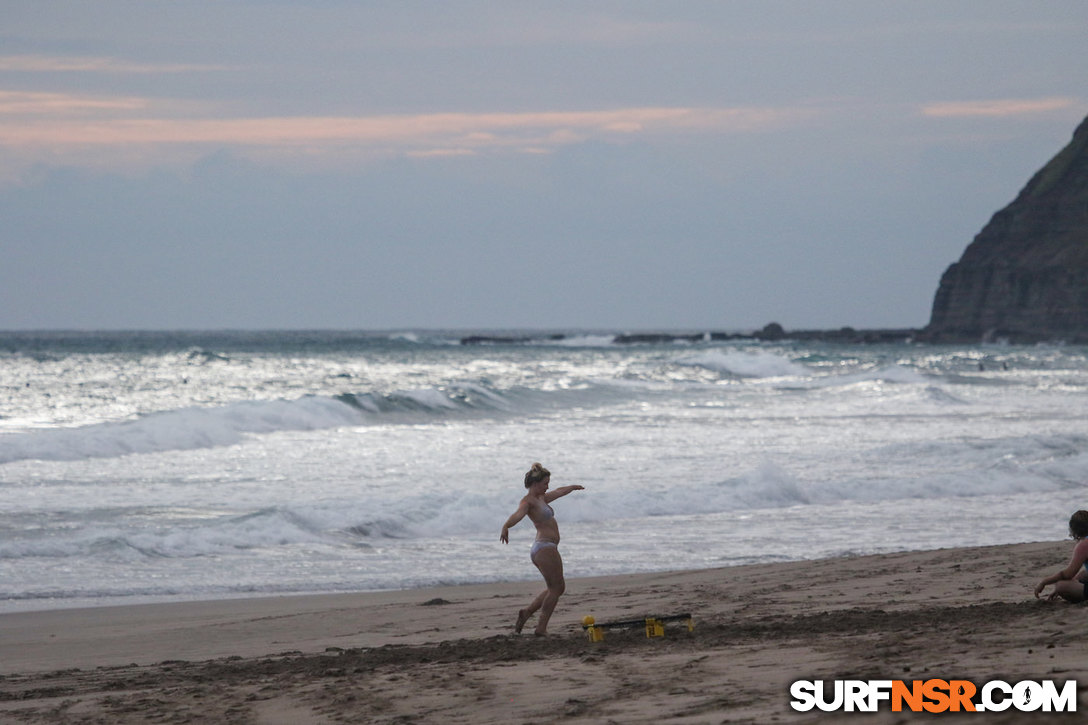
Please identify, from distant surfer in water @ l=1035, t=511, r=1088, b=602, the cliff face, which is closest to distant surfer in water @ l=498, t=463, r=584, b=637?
distant surfer in water @ l=1035, t=511, r=1088, b=602

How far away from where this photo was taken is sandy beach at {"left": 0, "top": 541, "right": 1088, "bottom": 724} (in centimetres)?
593

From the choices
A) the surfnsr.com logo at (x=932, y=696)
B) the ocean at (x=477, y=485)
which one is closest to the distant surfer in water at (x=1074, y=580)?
the surfnsr.com logo at (x=932, y=696)

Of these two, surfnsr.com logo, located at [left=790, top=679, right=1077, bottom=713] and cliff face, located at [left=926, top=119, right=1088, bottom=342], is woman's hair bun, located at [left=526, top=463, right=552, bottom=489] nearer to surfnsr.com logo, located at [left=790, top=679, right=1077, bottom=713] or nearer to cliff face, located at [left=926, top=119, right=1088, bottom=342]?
surfnsr.com logo, located at [left=790, top=679, right=1077, bottom=713]

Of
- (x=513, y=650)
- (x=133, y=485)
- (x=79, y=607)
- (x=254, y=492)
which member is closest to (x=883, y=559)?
(x=513, y=650)

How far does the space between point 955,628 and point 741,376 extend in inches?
2394

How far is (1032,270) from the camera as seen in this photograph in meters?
126

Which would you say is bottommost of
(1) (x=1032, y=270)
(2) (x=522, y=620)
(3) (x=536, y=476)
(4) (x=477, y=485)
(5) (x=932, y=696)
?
(4) (x=477, y=485)

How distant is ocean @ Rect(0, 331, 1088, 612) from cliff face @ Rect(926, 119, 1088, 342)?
8810 cm

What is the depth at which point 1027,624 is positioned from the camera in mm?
6996

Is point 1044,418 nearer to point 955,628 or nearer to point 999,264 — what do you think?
point 955,628

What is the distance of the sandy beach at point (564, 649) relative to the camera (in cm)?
593

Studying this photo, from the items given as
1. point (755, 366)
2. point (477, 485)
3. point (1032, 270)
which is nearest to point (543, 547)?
point (477, 485)

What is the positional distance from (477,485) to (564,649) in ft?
36.2

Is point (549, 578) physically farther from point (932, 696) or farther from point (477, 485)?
point (477, 485)
